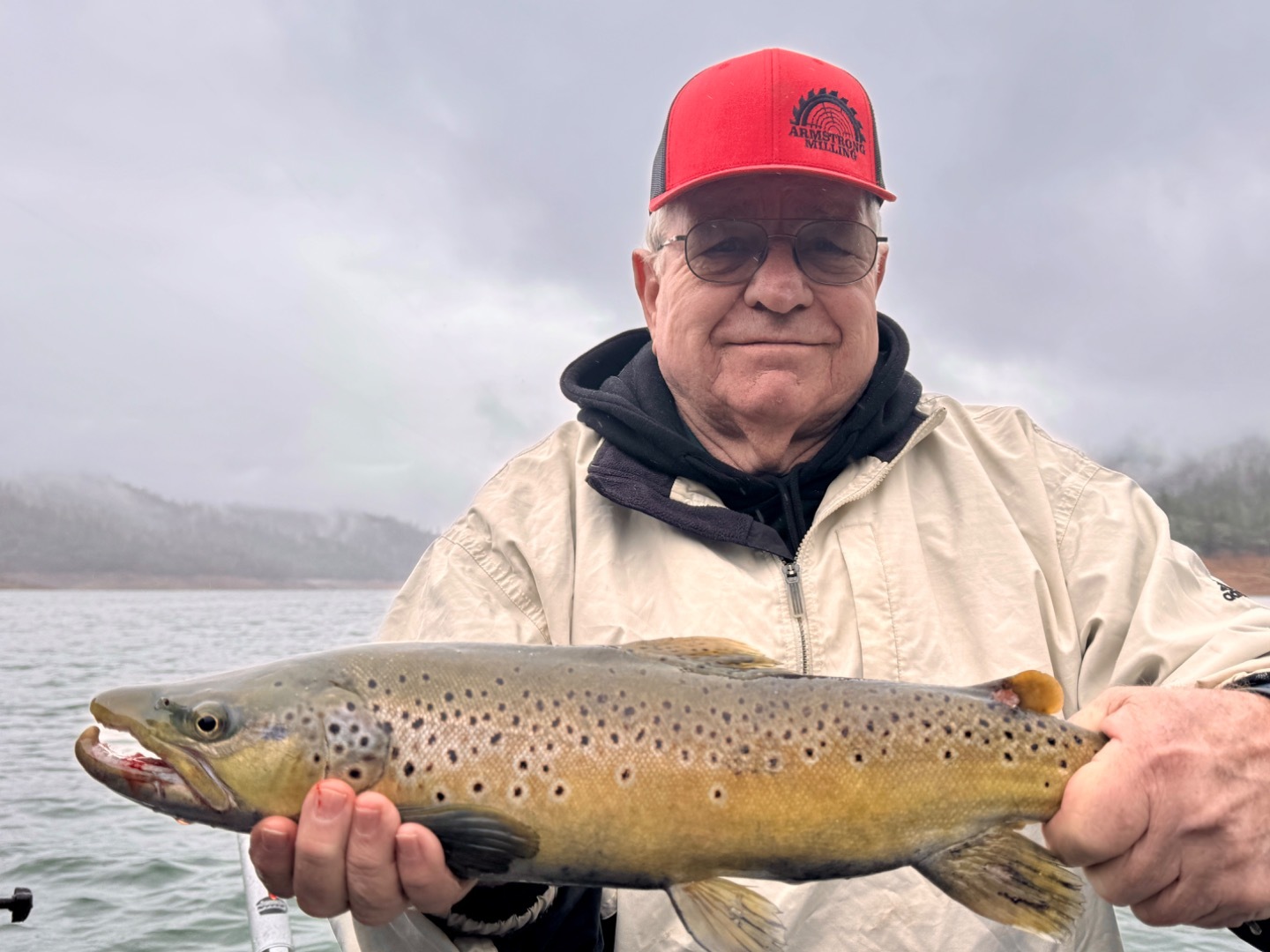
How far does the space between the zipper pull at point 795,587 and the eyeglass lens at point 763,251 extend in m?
0.99

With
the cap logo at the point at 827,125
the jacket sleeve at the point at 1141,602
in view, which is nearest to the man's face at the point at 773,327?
the cap logo at the point at 827,125

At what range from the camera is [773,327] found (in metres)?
3.53

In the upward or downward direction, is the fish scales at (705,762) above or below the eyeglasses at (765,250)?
below

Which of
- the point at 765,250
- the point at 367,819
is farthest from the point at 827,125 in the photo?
the point at 367,819

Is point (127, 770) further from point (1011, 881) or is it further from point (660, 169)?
point (660, 169)

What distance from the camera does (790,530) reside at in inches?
135

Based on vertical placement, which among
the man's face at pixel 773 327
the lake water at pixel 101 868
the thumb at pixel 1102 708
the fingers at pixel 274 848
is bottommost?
the lake water at pixel 101 868

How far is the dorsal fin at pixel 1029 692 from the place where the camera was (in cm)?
246

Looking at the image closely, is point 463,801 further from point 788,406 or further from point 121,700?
point 788,406

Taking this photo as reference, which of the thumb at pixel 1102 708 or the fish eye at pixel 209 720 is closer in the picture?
the fish eye at pixel 209 720

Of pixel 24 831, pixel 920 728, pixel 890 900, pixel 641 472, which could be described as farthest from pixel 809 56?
pixel 24 831

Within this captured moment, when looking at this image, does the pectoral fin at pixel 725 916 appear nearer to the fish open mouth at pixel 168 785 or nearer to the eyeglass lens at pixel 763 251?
the fish open mouth at pixel 168 785

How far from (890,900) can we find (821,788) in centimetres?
80

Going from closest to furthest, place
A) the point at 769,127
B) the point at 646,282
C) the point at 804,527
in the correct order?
the point at 804,527 < the point at 769,127 < the point at 646,282
